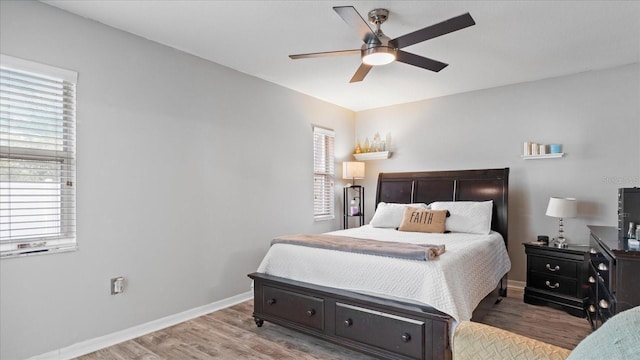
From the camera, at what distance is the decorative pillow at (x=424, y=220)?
12.9ft

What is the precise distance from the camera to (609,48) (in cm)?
329

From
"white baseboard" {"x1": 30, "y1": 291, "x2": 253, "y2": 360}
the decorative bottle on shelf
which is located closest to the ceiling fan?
"white baseboard" {"x1": 30, "y1": 291, "x2": 253, "y2": 360}

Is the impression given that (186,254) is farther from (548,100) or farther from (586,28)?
(548,100)

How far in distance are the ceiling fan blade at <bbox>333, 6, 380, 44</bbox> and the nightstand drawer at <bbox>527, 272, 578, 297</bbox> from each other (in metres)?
3.05

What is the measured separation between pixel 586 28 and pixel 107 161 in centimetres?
413

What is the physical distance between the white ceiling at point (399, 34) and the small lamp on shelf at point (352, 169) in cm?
139

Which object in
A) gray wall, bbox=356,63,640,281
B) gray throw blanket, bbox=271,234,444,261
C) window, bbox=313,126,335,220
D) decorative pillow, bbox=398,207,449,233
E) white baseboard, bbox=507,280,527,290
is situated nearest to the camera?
gray throw blanket, bbox=271,234,444,261

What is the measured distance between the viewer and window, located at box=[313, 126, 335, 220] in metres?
5.11

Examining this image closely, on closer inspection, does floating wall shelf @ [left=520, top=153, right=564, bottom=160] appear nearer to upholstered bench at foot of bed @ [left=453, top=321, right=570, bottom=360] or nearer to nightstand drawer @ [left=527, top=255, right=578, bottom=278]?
nightstand drawer @ [left=527, top=255, right=578, bottom=278]

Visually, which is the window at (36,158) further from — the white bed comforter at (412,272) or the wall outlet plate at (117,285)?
the white bed comforter at (412,272)

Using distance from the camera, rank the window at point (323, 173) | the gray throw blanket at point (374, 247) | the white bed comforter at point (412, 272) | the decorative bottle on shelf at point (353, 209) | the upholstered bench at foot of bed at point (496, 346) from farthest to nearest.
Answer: the decorative bottle on shelf at point (353, 209), the window at point (323, 173), the gray throw blanket at point (374, 247), the white bed comforter at point (412, 272), the upholstered bench at foot of bed at point (496, 346)

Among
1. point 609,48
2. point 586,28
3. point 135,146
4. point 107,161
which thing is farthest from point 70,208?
point 609,48

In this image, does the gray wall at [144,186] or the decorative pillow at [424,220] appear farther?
the decorative pillow at [424,220]

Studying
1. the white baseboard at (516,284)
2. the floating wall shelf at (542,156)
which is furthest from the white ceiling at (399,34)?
the white baseboard at (516,284)
